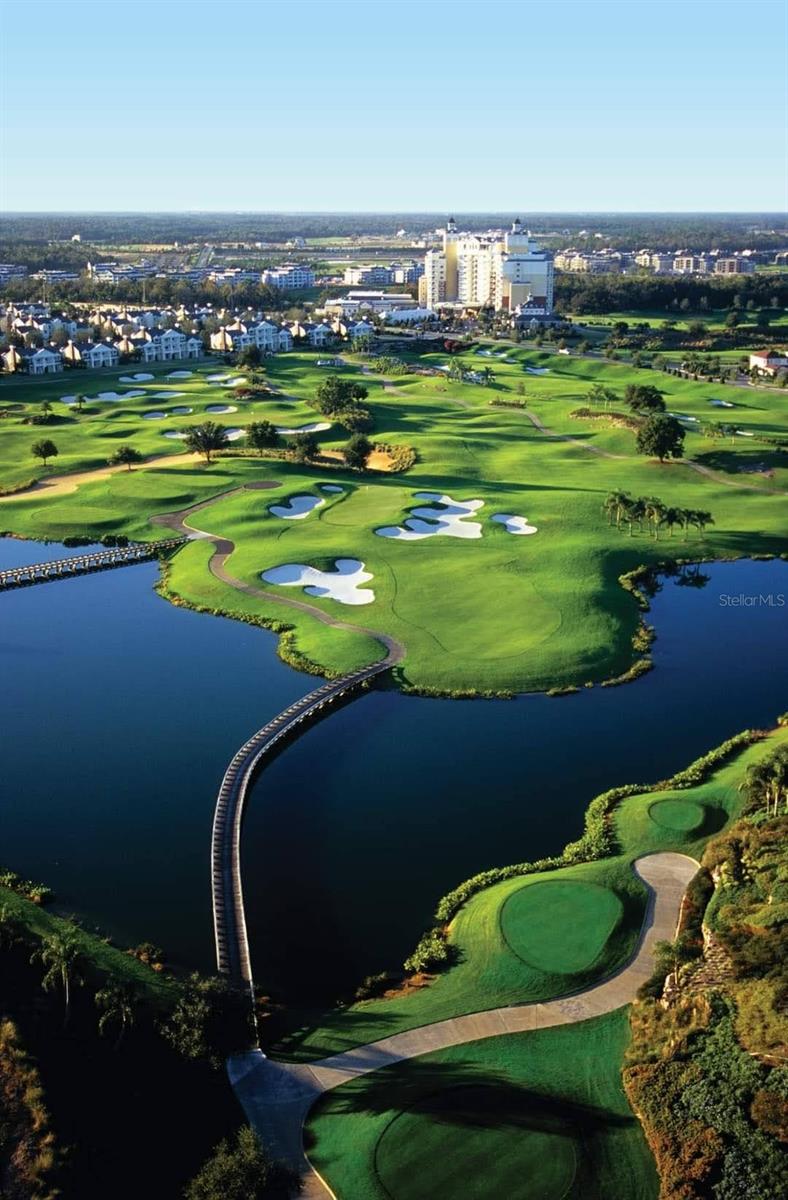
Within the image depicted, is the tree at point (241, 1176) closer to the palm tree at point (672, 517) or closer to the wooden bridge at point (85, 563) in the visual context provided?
Result: the wooden bridge at point (85, 563)

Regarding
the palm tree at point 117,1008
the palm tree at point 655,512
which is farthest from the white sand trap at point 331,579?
the palm tree at point 117,1008

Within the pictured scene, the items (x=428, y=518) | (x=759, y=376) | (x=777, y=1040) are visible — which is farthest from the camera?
(x=759, y=376)

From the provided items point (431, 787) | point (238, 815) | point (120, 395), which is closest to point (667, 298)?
point (120, 395)

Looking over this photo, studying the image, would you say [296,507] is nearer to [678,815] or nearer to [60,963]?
[678,815]

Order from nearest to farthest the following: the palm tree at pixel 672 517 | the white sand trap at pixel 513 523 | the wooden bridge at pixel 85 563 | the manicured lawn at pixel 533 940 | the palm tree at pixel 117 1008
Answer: the palm tree at pixel 117 1008 < the manicured lawn at pixel 533 940 < the wooden bridge at pixel 85 563 < the palm tree at pixel 672 517 < the white sand trap at pixel 513 523

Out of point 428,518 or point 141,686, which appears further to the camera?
point 428,518

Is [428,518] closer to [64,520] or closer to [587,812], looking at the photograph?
[64,520]

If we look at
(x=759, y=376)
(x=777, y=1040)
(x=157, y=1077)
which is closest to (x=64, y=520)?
(x=157, y=1077)
